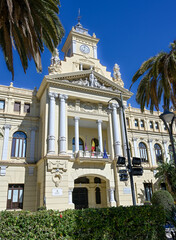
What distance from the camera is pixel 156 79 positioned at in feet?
51.5

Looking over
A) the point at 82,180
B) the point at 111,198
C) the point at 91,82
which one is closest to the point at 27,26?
the point at 91,82

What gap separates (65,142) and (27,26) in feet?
41.5

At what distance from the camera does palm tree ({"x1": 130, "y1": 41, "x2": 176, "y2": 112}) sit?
14.8 metres

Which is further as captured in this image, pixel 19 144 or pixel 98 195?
pixel 98 195

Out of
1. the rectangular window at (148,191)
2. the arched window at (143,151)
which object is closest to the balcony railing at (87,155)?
the rectangular window at (148,191)

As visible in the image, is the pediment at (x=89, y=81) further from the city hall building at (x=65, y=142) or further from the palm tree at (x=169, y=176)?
the palm tree at (x=169, y=176)

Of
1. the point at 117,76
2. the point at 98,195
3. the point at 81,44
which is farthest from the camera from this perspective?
the point at 81,44

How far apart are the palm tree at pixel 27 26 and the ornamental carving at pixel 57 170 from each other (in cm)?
976

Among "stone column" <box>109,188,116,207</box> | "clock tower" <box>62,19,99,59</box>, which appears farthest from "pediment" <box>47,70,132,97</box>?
"stone column" <box>109,188,116,207</box>

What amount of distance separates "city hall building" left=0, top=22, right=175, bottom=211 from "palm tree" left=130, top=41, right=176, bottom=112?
16.8ft

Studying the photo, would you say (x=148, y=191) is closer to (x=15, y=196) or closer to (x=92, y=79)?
(x=92, y=79)

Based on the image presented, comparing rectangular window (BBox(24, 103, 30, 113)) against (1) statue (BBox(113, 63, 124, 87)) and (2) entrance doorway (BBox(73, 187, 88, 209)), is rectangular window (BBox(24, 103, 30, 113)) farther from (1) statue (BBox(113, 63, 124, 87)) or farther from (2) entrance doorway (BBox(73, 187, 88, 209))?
(1) statue (BBox(113, 63, 124, 87))

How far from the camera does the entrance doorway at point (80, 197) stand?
24172 millimetres

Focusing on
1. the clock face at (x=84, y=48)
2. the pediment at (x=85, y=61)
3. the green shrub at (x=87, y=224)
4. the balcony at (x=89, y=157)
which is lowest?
the green shrub at (x=87, y=224)
